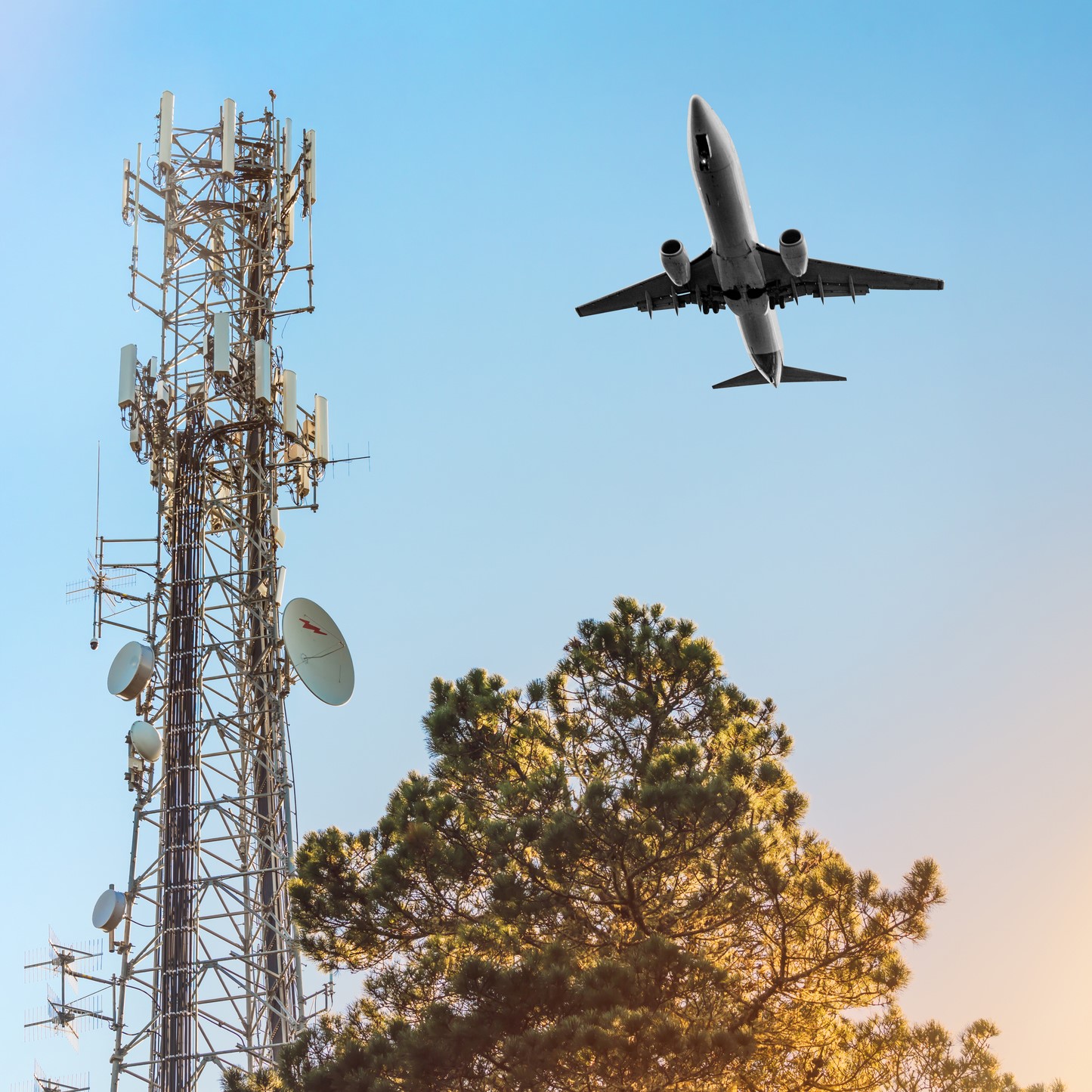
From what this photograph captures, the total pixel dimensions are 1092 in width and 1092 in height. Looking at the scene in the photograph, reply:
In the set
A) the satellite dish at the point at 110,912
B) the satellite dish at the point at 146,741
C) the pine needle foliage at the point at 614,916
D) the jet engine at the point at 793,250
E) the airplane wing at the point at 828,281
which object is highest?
the airplane wing at the point at 828,281

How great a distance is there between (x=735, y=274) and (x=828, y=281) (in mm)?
3508

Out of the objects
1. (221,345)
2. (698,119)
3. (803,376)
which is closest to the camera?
(698,119)

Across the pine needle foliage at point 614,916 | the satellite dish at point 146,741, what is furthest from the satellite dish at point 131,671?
the pine needle foliage at point 614,916

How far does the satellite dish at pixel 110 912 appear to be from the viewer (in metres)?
27.0

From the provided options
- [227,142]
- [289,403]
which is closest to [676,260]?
[289,403]

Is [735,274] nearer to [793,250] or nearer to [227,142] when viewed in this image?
[793,250]

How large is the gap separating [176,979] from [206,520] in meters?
9.63

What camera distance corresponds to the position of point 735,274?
27.8 metres

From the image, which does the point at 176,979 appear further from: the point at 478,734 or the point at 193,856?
the point at 478,734

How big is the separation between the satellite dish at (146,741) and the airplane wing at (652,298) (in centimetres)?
1300

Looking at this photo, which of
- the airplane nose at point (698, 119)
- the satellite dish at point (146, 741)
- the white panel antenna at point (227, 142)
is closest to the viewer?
the airplane nose at point (698, 119)

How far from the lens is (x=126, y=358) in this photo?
31609mm

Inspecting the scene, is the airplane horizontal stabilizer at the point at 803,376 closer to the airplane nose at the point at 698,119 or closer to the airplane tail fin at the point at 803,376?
the airplane tail fin at the point at 803,376

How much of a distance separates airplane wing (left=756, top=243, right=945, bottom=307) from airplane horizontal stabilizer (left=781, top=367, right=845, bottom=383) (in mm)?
5499
